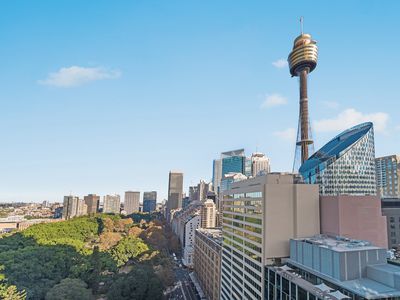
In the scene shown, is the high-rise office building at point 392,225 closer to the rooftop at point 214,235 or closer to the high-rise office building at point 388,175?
the high-rise office building at point 388,175

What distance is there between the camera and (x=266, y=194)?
4462cm

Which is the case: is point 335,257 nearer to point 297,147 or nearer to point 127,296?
point 127,296

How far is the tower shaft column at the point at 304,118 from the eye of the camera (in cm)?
13925

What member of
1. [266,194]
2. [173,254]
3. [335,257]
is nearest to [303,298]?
[335,257]

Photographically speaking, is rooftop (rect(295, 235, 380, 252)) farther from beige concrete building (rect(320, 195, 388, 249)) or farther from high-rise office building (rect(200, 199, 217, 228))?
high-rise office building (rect(200, 199, 217, 228))

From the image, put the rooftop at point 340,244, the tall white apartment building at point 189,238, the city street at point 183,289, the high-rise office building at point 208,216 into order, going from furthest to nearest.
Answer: the high-rise office building at point 208,216, the tall white apartment building at point 189,238, the city street at point 183,289, the rooftop at point 340,244

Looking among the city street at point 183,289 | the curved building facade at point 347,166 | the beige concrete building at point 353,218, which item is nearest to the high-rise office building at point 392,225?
the curved building facade at point 347,166

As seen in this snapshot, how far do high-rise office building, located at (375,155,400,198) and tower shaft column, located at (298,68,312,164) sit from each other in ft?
144

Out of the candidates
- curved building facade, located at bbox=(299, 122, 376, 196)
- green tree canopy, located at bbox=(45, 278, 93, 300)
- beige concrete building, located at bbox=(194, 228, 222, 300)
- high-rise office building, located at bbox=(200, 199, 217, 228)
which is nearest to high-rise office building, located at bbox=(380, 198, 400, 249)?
curved building facade, located at bbox=(299, 122, 376, 196)

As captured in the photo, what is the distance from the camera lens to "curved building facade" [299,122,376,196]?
12731cm

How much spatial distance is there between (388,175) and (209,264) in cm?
11815

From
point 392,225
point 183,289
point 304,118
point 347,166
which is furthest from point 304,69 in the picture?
point 183,289

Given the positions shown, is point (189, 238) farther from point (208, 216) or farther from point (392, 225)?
point (392, 225)

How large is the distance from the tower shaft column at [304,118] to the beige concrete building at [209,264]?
67351 millimetres
